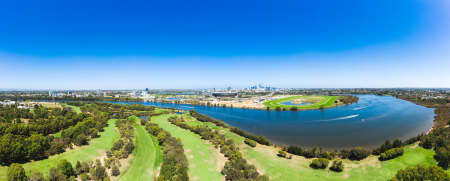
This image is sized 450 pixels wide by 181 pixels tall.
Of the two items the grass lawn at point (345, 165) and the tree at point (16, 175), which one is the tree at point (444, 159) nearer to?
the grass lawn at point (345, 165)

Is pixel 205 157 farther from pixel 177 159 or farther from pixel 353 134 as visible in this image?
pixel 353 134

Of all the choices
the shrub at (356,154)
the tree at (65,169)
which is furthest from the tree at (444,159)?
the tree at (65,169)

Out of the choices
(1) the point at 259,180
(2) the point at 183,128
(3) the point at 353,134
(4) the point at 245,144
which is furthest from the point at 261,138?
(3) the point at 353,134

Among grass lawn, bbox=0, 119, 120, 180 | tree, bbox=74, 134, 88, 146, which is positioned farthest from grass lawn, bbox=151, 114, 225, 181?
tree, bbox=74, 134, 88, 146

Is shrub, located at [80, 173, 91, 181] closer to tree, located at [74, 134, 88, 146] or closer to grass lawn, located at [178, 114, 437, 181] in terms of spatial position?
tree, located at [74, 134, 88, 146]

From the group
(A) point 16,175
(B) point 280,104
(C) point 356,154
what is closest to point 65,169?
(A) point 16,175

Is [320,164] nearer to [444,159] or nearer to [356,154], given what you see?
[356,154]
